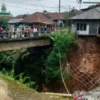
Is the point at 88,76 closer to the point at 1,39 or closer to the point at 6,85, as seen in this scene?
the point at 1,39

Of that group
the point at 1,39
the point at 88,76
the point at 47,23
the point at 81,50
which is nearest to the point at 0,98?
the point at 1,39

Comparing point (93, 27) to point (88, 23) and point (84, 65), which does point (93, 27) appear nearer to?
point (88, 23)

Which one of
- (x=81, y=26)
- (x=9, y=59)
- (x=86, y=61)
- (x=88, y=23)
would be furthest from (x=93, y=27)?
(x=9, y=59)

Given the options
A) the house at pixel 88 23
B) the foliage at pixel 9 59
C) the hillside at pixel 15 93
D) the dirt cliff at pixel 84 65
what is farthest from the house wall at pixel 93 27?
the hillside at pixel 15 93

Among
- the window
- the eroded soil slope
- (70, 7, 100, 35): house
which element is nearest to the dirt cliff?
the eroded soil slope

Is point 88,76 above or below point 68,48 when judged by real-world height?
below

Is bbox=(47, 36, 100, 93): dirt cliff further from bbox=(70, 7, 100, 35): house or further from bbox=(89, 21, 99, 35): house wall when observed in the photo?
bbox=(70, 7, 100, 35): house
